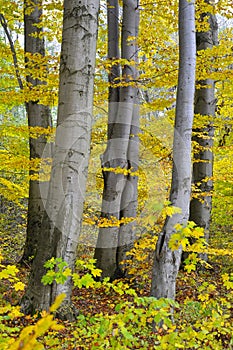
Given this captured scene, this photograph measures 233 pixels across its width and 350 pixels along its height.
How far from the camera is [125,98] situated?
6406mm

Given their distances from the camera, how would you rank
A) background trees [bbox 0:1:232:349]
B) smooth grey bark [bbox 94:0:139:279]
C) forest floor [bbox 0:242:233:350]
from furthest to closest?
smooth grey bark [bbox 94:0:139:279] → background trees [bbox 0:1:232:349] → forest floor [bbox 0:242:233:350]

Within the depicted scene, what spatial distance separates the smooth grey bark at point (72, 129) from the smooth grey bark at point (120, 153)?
249cm

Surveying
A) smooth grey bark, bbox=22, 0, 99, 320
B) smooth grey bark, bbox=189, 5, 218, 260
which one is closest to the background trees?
smooth grey bark, bbox=22, 0, 99, 320

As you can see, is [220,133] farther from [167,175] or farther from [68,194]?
[68,194]

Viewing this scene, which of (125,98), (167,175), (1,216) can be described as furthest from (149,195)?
(1,216)

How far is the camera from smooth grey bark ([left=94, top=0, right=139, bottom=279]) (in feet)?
20.9

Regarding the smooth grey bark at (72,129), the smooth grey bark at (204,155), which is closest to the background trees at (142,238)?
the smooth grey bark at (72,129)

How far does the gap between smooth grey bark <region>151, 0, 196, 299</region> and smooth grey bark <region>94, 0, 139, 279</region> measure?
78.1 inches

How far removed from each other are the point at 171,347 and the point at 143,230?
353 inches

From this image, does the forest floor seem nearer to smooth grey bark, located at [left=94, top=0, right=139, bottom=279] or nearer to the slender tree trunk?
smooth grey bark, located at [left=94, top=0, right=139, bottom=279]

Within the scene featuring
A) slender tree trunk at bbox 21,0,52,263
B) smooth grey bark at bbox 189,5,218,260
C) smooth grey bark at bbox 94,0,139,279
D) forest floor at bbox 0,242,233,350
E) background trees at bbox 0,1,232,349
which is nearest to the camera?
forest floor at bbox 0,242,233,350

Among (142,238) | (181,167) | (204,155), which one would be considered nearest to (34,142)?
(142,238)

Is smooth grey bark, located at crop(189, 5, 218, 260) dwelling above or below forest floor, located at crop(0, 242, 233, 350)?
above

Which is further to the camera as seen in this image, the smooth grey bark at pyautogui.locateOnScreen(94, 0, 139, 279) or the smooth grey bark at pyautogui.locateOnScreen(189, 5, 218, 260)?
the smooth grey bark at pyautogui.locateOnScreen(189, 5, 218, 260)
